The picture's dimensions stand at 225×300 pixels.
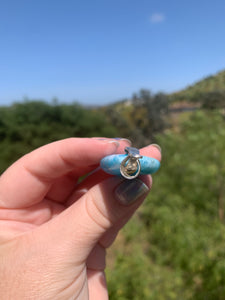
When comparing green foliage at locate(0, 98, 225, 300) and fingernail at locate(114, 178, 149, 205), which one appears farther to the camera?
green foliage at locate(0, 98, 225, 300)

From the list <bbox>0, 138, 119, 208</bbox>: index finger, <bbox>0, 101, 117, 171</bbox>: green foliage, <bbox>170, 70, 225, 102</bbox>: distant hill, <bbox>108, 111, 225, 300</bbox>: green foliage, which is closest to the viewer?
<bbox>0, 138, 119, 208</bbox>: index finger

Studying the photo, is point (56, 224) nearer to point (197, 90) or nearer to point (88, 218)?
point (88, 218)

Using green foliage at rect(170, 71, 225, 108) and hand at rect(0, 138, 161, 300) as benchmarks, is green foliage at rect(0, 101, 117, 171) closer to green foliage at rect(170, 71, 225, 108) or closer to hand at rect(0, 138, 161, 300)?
green foliage at rect(170, 71, 225, 108)

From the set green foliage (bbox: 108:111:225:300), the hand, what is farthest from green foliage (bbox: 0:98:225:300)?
the hand

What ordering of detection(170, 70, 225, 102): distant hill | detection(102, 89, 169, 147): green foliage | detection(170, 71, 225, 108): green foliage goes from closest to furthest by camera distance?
detection(170, 70, 225, 102): distant hill < detection(170, 71, 225, 108): green foliage < detection(102, 89, 169, 147): green foliage

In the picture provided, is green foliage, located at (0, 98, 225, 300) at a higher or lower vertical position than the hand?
lower

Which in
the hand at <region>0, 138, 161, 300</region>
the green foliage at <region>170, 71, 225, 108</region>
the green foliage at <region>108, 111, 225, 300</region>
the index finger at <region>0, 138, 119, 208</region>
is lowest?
the green foliage at <region>108, 111, 225, 300</region>

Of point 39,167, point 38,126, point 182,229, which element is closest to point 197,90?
point 38,126
